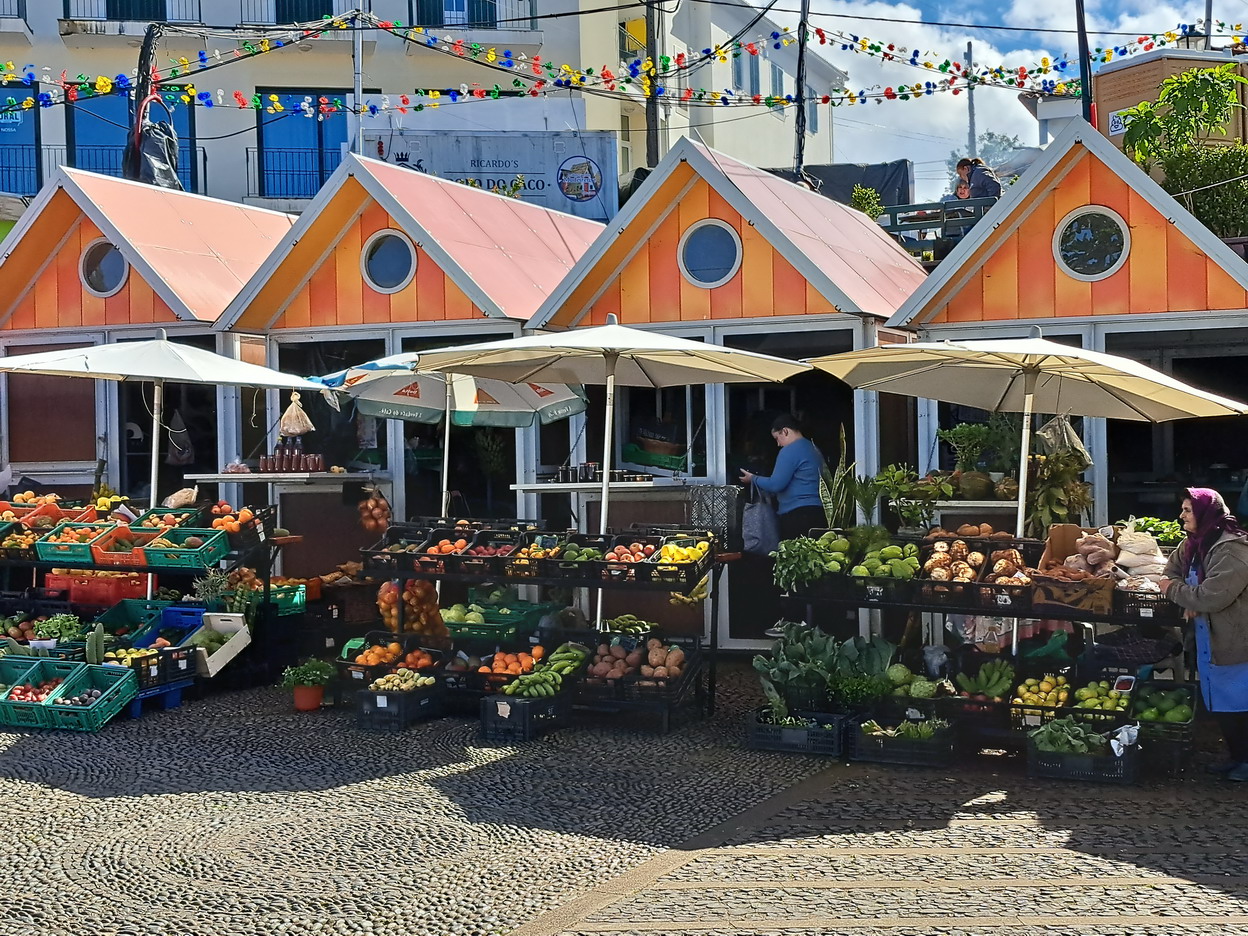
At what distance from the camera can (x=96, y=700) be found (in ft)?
31.1

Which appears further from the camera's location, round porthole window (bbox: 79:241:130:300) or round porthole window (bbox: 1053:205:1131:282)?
round porthole window (bbox: 79:241:130:300)

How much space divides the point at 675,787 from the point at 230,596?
4.36m

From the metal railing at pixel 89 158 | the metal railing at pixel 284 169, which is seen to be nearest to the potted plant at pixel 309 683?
the metal railing at pixel 89 158

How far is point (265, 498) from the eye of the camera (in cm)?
1319

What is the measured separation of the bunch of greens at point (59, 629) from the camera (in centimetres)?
→ 1045

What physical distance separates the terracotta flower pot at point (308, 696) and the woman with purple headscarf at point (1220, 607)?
17.7ft

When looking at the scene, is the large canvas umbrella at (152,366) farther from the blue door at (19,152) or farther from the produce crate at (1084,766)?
the blue door at (19,152)

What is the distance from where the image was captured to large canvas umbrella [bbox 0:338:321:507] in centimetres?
1089

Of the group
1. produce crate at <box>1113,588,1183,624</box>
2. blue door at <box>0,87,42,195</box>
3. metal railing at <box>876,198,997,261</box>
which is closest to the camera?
produce crate at <box>1113,588,1183,624</box>

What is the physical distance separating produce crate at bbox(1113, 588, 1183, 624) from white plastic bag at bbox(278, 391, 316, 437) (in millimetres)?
7076

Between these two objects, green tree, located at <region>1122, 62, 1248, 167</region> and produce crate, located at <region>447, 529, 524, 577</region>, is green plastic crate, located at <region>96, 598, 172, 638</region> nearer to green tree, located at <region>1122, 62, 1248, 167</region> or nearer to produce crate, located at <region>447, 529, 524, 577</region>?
produce crate, located at <region>447, 529, 524, 577</region>

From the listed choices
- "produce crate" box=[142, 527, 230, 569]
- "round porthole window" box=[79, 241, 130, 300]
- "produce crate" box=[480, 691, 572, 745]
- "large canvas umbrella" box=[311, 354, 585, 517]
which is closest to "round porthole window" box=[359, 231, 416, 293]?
"large canvas umbrella" box=[311, 354, 585, 517]

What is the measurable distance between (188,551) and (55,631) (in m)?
1.13

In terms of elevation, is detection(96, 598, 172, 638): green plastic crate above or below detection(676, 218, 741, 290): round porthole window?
below
